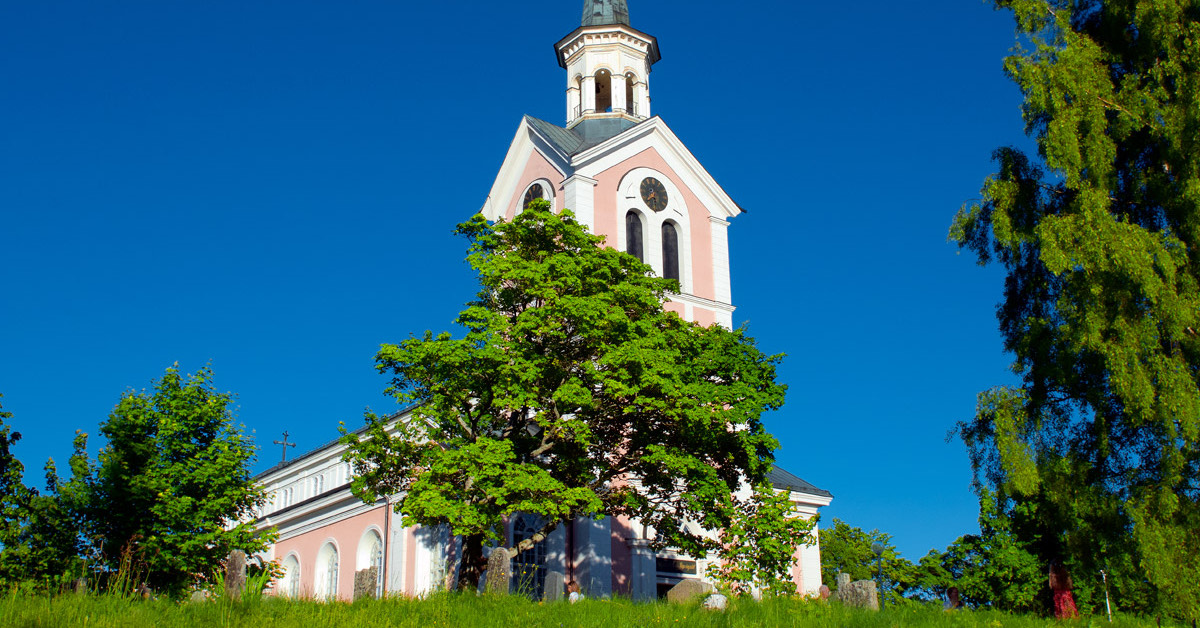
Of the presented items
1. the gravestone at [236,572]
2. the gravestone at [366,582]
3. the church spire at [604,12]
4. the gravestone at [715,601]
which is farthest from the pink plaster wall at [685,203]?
the gravestone at [236,572]

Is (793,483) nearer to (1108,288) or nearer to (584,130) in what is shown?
(584,130)

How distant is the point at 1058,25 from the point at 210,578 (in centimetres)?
2449

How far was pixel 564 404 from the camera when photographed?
2219 cm

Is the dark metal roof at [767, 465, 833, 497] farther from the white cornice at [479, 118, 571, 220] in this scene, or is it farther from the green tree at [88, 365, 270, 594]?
the green tree at [88, 365, 270, 594]

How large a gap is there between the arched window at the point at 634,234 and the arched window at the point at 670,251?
3.52 ft

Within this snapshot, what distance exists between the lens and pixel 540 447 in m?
22.9

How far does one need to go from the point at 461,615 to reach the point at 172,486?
18.0 meters

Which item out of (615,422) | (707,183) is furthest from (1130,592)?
(707,183)

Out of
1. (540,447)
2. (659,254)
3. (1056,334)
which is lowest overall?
(540,447)

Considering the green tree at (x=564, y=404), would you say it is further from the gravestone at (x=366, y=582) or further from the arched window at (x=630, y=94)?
the arched window at (x=630, y=94)

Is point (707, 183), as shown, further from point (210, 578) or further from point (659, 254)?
point (210, 578)

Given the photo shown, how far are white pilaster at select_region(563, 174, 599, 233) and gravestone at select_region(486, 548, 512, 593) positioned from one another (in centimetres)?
1838

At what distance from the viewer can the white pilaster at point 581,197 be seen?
33625mm

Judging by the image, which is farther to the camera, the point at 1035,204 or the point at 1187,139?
the point at 1035,204
